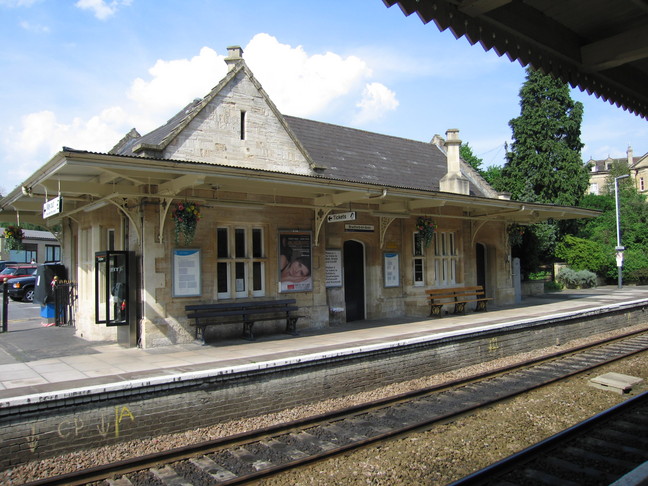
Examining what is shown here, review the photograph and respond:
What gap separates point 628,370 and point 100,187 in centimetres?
1143

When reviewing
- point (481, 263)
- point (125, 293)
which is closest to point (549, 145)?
point (481, 263)

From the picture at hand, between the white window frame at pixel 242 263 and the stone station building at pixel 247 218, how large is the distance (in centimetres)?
2

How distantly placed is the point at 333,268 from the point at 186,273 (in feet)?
13.8

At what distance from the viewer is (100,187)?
989 cm

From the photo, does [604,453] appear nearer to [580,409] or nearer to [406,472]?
[580,409]

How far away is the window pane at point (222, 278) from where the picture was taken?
1129 centimetres

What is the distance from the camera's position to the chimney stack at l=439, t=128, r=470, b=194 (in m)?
17.3

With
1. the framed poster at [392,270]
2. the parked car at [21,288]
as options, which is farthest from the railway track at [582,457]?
the parked car at [21,288]

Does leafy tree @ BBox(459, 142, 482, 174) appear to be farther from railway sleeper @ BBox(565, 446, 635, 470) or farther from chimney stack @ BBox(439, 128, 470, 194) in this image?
railway sleeper @ BBox(565, 446, 635, 470)

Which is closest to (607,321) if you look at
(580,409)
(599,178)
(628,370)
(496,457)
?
(628,370)

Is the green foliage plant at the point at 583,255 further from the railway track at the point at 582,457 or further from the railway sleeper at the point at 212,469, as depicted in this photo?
the railway sleeper at the point at 212,469

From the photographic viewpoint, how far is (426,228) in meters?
14.8

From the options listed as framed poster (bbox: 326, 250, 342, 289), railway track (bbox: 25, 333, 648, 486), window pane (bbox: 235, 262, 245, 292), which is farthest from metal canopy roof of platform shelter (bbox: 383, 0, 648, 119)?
framed poster (bbox: 326, 250, 342, 289)

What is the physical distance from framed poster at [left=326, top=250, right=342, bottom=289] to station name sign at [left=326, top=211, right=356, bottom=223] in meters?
1.12
